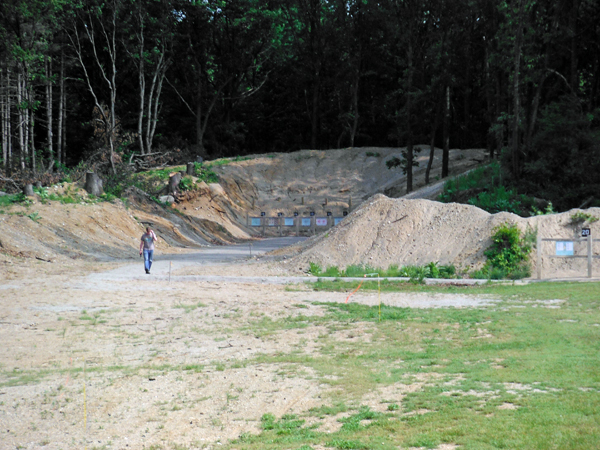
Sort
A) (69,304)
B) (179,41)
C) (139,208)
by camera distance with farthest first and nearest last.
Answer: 1. (179,41)
2. (139,208)
3. (69,304)

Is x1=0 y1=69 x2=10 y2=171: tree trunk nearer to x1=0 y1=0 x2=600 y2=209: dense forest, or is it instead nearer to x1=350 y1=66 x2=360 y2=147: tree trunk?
x1=0 y1=0 x2=600 y2=209: dense forest

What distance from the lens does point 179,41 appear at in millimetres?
57344

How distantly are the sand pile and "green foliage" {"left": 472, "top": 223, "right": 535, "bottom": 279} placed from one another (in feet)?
1.11

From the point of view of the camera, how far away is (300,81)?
6456 cm

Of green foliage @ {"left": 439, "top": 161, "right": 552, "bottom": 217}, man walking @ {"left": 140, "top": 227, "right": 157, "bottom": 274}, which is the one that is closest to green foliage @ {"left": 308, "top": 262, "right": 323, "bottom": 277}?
man walking @ {"left": 140, "top": 227, "right": 157, "bottom": 274}

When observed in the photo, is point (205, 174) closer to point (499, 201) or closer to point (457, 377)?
point (499, 201)

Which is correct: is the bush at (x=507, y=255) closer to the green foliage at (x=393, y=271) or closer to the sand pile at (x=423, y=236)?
the sand pile at (x=423, y=236)

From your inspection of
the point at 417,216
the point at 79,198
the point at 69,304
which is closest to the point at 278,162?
the point at 79,198

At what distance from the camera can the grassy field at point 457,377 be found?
21.2 feet

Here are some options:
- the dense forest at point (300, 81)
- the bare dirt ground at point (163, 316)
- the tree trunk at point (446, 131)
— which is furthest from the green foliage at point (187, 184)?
the tree trunk at point (446, 131)

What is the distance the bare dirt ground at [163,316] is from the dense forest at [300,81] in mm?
9723

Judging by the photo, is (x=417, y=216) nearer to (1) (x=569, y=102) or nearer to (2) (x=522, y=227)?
(2) (x=522, y=227)

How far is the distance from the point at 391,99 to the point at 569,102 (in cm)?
2944

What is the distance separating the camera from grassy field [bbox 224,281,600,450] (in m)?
6.47
